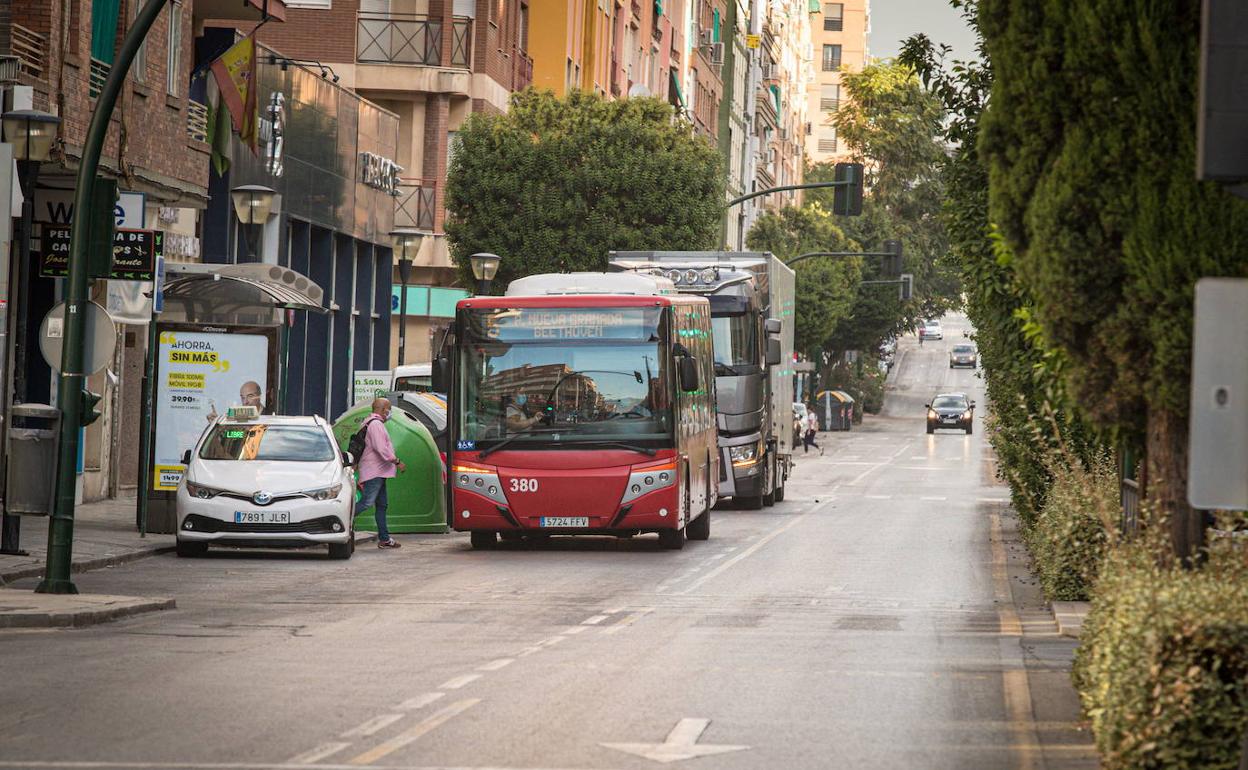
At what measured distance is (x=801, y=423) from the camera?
2916 inches

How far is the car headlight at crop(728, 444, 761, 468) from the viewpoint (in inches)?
1437

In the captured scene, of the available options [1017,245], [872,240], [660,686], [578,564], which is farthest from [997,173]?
[872,240]

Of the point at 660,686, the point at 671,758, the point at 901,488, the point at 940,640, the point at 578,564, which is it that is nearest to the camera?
the point at 671,758

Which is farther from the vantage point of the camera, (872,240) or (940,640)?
(872,240)

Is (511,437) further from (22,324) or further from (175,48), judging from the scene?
(175,48)

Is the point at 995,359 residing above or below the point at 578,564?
above

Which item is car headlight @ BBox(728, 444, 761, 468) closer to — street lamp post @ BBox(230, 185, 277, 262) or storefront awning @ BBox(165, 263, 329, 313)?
street lamp post @ BBox(230, 185, 277, 262)

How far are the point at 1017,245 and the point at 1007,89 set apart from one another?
85 cm

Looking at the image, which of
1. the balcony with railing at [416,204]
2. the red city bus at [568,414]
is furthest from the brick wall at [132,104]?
the balcony with railing at [416,204]

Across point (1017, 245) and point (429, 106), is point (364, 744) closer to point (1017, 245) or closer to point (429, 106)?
point (1017, 245)

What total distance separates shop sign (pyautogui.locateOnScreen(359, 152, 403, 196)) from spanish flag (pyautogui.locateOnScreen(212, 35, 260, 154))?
9176 millimetres

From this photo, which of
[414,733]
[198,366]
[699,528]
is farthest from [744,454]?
[414,733]

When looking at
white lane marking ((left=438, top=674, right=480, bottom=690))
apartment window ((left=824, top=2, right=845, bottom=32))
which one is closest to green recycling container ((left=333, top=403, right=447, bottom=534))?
white lane marking ((left=438, top=674, right=480, bottom=690))

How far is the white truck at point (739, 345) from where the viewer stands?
116ft
